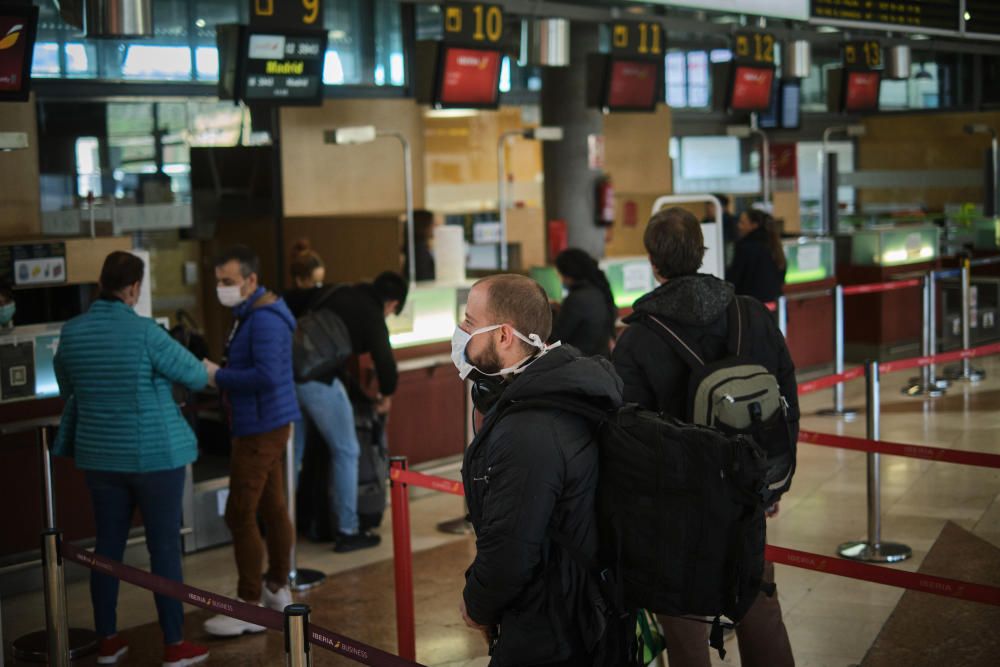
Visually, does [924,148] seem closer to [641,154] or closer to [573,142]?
[641,154]

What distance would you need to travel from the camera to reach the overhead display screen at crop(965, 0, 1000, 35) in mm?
Answer: 7758

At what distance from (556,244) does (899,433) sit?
3052mm

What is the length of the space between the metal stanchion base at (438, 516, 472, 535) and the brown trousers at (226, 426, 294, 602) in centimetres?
137

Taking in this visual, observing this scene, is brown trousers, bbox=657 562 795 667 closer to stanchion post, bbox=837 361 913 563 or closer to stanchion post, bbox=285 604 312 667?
stanchion post, bbox=285 604 312 667

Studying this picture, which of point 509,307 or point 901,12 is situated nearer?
point 509,307

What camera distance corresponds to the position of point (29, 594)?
5621 millimetres

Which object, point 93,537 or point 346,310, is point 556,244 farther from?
point 93,537

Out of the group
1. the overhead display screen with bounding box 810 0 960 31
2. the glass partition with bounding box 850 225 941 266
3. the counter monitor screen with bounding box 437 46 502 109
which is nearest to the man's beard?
the overhead display screen with bounding box 810 0 960 31

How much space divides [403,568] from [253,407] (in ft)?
3.31

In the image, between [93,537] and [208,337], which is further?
[208,337]

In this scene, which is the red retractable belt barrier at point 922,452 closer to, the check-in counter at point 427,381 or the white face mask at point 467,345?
the white face mask at point 467,345

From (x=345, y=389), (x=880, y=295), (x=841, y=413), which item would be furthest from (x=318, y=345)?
(x=880, y=295)

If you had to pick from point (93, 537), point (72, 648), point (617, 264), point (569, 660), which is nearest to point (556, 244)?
point (617, 264)

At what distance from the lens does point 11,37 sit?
6250 mm
